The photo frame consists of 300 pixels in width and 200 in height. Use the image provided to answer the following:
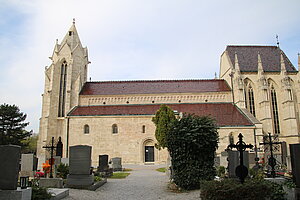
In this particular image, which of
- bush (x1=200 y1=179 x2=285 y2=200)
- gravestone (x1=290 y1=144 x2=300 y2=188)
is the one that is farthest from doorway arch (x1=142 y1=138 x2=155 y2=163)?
gravestone (x1=290 y1=144 x2=300 y2=188)

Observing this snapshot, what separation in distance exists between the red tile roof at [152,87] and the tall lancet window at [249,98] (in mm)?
2601

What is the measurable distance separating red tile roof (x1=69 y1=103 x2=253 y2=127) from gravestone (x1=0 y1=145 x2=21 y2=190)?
990 inches

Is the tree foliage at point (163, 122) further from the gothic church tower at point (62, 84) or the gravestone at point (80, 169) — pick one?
the gothic church tower at point (62, 84)

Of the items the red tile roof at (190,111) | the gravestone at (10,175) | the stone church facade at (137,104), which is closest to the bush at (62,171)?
the gravestone at (10,175)

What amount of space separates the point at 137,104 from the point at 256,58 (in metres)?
19.3

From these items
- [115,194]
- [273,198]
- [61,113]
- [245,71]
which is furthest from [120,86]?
[273,198]

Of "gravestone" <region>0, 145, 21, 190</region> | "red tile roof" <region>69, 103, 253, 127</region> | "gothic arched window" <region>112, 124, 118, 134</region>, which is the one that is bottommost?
"gravestone" <region>0, 145, 21, 190</region>

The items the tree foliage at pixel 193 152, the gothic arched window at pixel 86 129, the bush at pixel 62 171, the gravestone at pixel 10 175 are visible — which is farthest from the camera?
the gothic arched window at pixel 86 129

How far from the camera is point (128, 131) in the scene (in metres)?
31.4

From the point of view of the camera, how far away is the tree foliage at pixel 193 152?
11.4 metres

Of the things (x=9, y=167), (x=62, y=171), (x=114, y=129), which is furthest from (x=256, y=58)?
(x=9, y=167)

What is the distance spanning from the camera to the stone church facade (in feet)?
101

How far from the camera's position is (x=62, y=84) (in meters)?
36.2

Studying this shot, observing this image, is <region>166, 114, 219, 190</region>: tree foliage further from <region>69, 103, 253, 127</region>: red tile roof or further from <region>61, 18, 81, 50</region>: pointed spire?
<region>61, 18, 81, 50</region>: pointed spire
